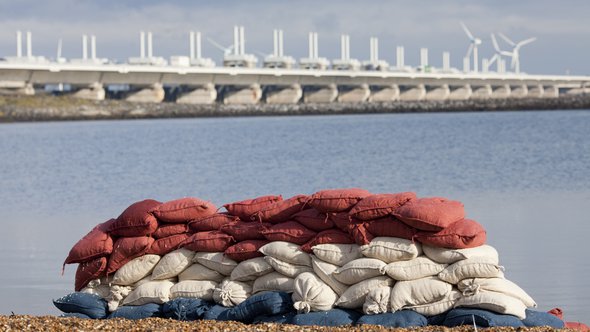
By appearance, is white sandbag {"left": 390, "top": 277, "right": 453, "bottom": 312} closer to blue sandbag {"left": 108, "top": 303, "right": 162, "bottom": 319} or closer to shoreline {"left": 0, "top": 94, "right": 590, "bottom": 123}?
blue sandbag {"left": 108, "top": 303, "right": 162, "bottom": 319}

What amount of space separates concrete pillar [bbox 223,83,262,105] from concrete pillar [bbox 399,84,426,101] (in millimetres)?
20064

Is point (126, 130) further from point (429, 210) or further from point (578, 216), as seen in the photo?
point (429, 210)

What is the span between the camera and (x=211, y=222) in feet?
29.1

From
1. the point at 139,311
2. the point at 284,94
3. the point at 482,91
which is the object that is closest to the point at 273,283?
the point at 139,311

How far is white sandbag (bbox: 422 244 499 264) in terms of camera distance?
7.92 meters

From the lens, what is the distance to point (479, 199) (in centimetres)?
1892

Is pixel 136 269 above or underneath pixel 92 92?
underneath

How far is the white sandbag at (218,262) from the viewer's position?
340 inches

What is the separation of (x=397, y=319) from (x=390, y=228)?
63 cm

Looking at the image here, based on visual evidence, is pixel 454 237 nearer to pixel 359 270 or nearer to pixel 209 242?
pixel 359 270

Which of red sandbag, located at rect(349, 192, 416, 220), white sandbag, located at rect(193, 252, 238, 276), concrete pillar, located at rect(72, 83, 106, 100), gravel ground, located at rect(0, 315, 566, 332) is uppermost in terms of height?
concrete pillar, located at rect(72, 83, 106, 100)

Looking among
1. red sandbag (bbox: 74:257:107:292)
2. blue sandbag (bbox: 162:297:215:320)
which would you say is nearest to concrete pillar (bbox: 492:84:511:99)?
red sandbag (bbox: 74:257:107:292)

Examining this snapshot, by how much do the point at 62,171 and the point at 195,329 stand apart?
22.6 meters

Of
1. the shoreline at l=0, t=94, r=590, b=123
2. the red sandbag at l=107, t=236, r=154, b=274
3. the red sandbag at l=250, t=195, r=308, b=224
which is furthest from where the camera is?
the shoreline at l=0, t=94, r=590, b=123
